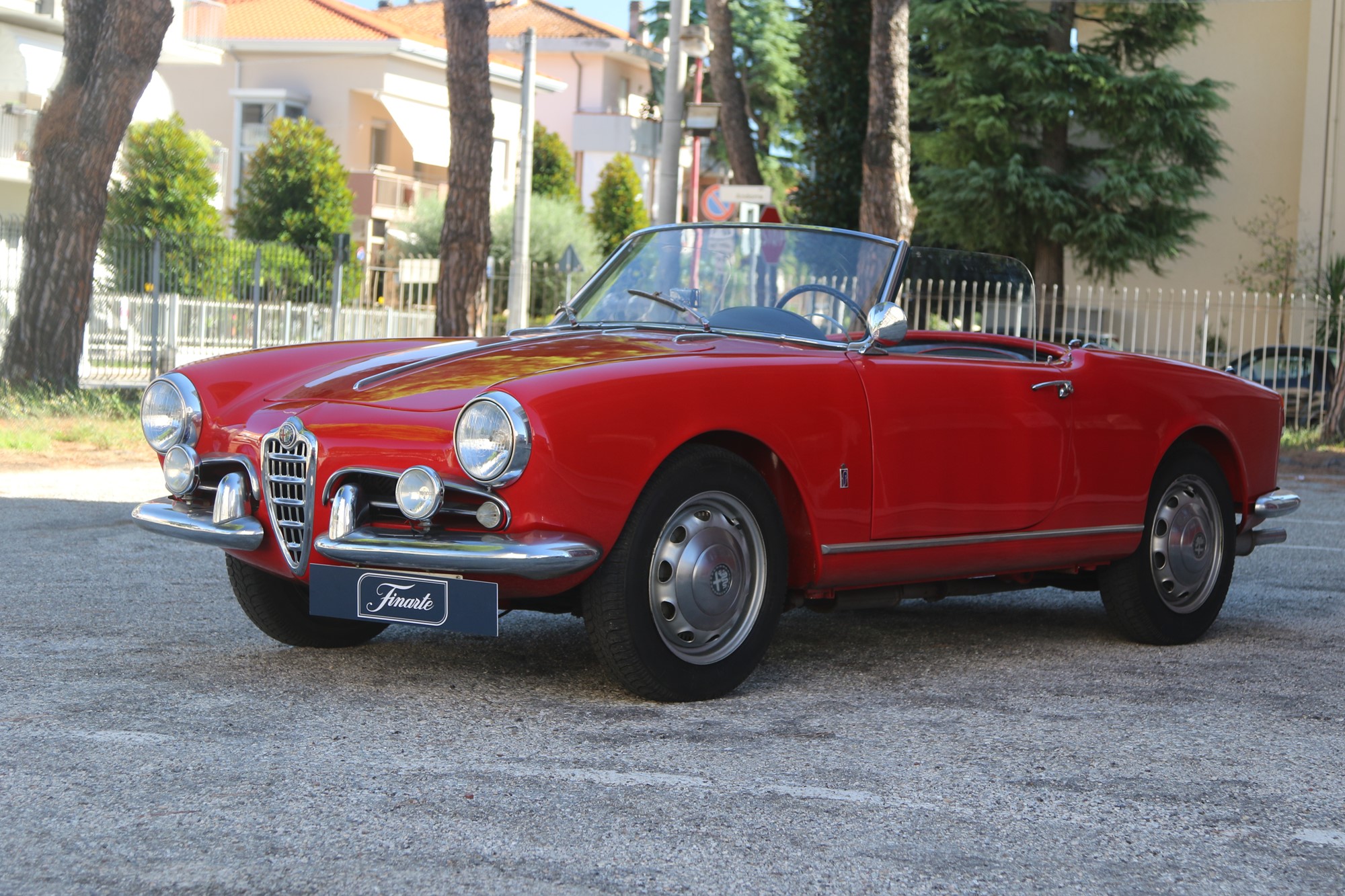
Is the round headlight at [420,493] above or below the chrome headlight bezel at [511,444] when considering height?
below

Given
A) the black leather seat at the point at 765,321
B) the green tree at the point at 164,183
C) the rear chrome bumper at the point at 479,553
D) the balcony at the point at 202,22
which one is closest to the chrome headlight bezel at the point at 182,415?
the rear chrome bumper at the point at 479,553

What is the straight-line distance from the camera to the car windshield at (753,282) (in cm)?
527

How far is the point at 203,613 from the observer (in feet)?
19.0

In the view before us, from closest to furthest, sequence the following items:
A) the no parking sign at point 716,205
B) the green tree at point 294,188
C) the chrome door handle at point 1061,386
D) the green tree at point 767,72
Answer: the chrome door handle at point 1061,386
the no parking sign at point 716,205
the green tree at point 294,188
the green tree at point 767,72

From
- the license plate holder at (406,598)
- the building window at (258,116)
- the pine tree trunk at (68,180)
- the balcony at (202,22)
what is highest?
the balcony at (202,22)

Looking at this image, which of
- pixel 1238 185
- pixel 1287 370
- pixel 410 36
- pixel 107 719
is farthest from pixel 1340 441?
pixel 410 36

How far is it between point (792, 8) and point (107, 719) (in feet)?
84.0

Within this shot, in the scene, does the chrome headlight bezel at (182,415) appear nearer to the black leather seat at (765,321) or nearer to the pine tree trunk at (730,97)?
the black leather seat at (765,321)

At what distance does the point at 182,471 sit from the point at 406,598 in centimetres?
95

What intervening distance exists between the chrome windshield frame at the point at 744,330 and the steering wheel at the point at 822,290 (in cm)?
9

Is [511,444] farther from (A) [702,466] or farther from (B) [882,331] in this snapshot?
(B) [882,331]

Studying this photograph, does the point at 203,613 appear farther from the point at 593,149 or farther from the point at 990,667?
the point at 593,149

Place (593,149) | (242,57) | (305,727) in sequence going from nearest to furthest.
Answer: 1. (305,727)
2. (242,57)
3. (593,149)

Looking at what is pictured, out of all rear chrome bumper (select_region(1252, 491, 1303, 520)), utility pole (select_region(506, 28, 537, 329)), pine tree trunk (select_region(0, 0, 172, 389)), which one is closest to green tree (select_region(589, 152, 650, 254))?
utility pole (select_region(506, 28, 537, 329))
